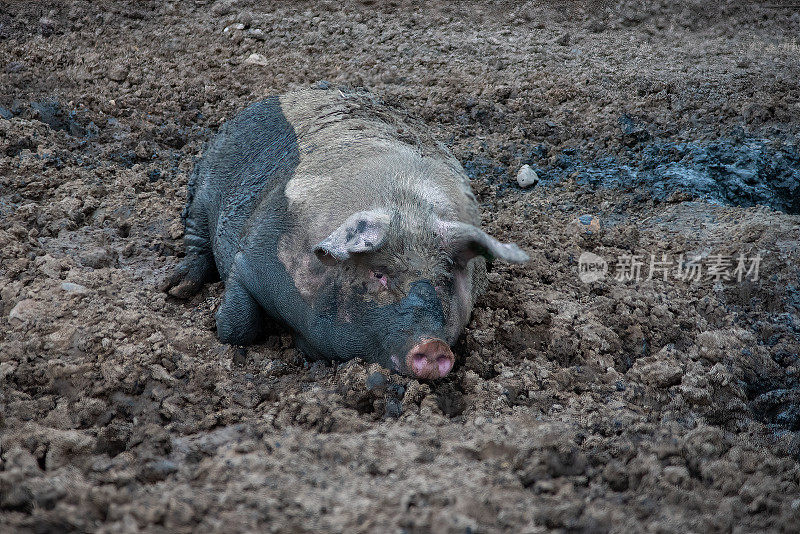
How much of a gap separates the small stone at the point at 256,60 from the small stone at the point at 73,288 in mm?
4039

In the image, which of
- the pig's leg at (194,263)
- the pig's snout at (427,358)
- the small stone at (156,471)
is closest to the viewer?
the small stone at (156,471)

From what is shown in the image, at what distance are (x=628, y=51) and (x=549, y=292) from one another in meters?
4.31

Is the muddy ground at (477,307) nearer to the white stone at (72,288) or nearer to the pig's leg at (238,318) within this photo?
the white stone at (72,288)

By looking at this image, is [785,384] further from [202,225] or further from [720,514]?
[202,225]

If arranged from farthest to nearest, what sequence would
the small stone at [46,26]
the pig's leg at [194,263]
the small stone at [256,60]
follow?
the small stone at [46,26], the small stone at [256,60], the pig's leg at [194,263]

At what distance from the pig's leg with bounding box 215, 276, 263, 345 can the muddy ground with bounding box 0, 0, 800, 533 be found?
0.52 feet

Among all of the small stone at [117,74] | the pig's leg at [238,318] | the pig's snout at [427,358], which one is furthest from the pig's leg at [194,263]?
the small stone at [117,74]

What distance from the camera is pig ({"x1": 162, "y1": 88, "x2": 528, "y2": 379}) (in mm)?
3230

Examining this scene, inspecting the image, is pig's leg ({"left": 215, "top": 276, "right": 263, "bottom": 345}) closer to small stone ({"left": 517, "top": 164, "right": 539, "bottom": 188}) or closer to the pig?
the pig

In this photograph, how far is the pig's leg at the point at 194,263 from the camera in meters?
4.35

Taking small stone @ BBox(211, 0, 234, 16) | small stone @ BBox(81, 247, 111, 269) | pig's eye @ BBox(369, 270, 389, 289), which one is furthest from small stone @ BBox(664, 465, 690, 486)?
small stone @ BBox(211, 0, 234, 16)

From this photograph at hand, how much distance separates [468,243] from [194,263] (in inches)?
85.9

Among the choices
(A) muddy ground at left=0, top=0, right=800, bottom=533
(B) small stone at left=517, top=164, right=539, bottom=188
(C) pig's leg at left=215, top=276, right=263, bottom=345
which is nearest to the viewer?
(A) muddy ground at left=0, top=0, right=800, bottom=533

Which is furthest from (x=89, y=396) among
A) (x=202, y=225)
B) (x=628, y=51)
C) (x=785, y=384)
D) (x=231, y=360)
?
(x=628, y=51)
